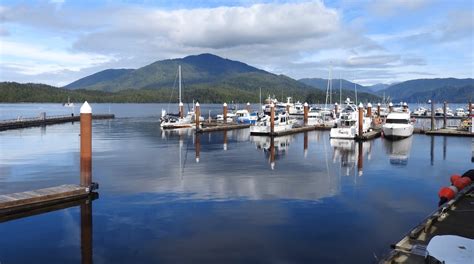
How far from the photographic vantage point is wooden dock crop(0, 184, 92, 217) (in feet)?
59.6

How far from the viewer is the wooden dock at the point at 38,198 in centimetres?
1816

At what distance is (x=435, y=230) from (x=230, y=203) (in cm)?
979

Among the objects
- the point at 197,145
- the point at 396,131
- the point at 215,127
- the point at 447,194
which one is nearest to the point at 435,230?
the point at 447,194

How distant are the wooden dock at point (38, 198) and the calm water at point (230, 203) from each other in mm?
915

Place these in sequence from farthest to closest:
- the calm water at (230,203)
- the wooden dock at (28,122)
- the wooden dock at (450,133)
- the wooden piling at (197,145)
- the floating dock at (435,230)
Result: the wooden dock at (28,122) → the wooden dock at (450,133) → the wooden piling at (197,145) → the calm water at (230,203) → the floating dock at (435,230)

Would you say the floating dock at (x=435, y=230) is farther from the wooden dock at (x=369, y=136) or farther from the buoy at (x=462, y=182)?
the wooden dock at (x=369, y=136)

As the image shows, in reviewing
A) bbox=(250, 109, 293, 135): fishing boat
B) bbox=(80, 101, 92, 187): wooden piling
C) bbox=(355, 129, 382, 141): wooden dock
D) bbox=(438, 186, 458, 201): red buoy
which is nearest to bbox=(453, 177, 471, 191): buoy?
bbox=(438, 186, 458, 201): red buoy

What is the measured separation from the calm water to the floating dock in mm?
1715

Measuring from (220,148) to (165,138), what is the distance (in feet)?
44.6

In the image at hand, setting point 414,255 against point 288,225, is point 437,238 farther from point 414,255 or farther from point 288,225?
point 288,225

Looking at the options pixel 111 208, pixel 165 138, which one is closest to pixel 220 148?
pixel 165 138

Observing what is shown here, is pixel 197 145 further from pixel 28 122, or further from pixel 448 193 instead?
pixel 28 122

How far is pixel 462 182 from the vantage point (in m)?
21.8

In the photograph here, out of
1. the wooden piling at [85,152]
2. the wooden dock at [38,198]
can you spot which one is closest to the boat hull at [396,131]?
the wooden piling at [85,152]
